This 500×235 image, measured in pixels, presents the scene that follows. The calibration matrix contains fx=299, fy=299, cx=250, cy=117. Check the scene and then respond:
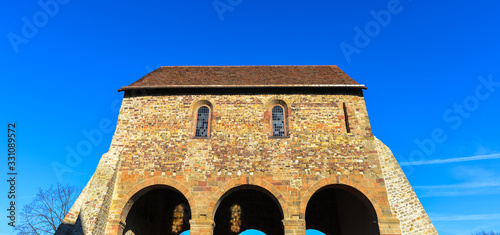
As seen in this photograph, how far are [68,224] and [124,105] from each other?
5.54 m

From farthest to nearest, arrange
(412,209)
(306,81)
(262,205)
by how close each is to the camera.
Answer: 1. (262,205)
2. (306,81)
3. (412,209)

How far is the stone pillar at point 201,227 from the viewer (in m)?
11.0

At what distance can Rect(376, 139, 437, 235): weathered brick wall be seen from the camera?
1047 centimetres

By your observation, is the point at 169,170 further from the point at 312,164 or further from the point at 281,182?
the point at 312,164

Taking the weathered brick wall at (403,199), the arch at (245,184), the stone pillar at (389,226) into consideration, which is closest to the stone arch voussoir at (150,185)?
the arch at (245,184)

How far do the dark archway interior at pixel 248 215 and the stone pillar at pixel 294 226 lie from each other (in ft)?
14.2

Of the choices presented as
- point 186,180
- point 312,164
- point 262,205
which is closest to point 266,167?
point 312,164

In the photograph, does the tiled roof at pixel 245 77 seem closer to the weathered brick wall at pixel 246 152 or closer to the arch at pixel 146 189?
the weathered brick wall at pixel 246 152

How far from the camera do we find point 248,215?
614 inches

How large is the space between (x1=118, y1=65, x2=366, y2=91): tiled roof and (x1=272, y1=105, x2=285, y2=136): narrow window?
1.11 m

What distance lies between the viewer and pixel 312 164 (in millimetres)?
11992

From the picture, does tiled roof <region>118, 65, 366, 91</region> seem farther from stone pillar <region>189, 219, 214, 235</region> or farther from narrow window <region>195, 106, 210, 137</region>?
stone pillar <region>189, 219, 214, 235</region>

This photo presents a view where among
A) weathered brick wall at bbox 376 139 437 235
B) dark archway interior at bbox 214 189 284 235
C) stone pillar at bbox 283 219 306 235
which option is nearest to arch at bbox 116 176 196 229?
stone pillar at bbox 283 219 306 235

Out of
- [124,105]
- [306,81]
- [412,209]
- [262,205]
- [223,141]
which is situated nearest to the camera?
[412,209]
